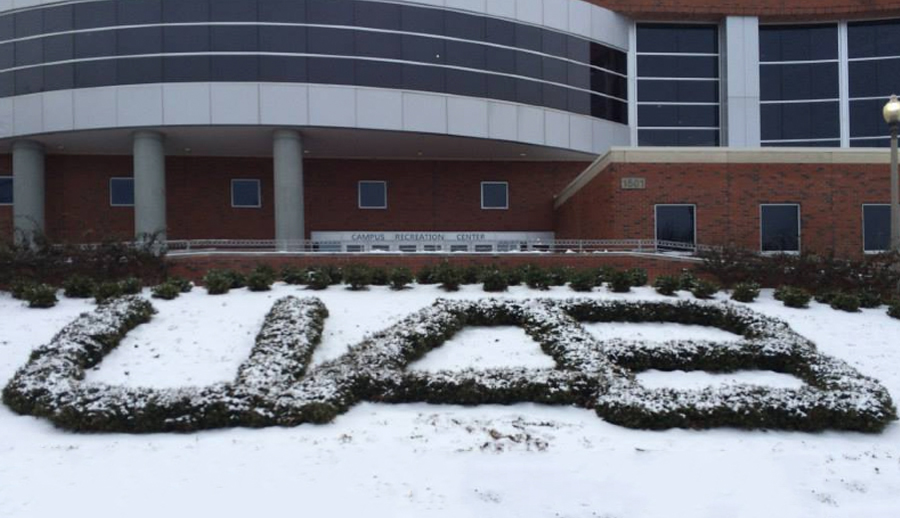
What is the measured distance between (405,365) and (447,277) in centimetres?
528

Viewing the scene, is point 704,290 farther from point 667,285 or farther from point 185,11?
point 185,11

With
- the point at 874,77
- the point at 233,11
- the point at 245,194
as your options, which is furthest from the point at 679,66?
the point at 245,194

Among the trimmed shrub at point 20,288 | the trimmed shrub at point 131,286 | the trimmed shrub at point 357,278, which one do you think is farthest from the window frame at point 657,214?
the trimmed shrub at point 20,288

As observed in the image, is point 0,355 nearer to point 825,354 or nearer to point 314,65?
point 825,354

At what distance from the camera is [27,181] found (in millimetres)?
26359

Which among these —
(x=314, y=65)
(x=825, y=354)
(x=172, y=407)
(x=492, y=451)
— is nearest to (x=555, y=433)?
(x=492, y=451)

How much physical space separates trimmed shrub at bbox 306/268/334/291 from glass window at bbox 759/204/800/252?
12895 millimetres

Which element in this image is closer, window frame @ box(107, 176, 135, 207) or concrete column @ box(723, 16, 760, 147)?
window frame @ box(107, 176, 135, 207)

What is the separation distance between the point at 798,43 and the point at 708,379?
2421 cm

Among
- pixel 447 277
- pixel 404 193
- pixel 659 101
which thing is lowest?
pixel 447 277

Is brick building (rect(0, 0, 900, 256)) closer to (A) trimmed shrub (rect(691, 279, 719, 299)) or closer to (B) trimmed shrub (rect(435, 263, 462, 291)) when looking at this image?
(A) trimmed shrub (rect(691, 279, 719, 299))

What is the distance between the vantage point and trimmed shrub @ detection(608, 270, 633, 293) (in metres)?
15.6

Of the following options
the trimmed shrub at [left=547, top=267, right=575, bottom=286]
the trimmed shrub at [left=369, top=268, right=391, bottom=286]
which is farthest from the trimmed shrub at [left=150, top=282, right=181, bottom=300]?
the trimmed shrub at [left=547, top=267, right=575, bottom=286]

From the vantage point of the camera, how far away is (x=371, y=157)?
95.8 feet
